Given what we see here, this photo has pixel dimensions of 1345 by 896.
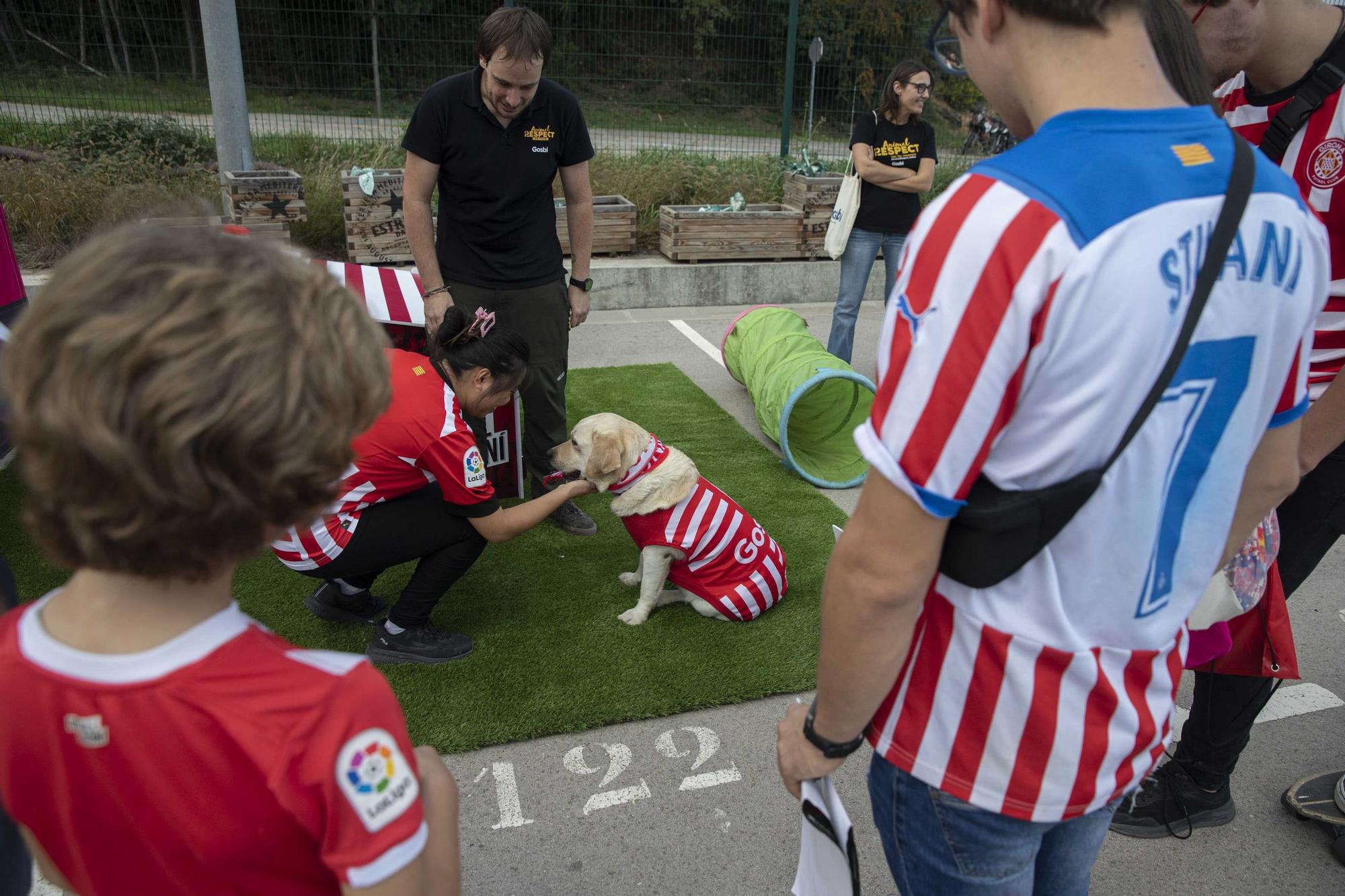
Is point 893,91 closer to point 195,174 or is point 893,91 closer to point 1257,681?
point 1257,681

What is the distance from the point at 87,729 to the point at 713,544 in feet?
9.05

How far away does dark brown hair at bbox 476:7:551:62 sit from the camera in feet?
12.3

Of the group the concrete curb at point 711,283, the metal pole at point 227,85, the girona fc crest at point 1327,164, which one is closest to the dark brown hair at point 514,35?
the girona fc crest at point 1327,164

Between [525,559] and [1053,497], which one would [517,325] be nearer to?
[525,559]

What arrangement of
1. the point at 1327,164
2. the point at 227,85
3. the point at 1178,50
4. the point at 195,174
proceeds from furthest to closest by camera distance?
1. the point at 195,174
2. the point at 227,85
3. the point at 1327,164
4. the point at 1178,50

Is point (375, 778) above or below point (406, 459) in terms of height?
above

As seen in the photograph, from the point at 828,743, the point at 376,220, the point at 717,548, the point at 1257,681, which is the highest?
the point at 828,743

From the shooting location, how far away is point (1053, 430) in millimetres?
1071

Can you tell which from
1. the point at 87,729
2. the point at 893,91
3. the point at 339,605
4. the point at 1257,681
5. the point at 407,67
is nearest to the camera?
the point at 87,729

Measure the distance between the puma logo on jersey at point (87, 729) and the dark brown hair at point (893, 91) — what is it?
20.0ft

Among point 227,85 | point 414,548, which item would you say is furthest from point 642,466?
point 227,85

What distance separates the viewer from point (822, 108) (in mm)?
12258

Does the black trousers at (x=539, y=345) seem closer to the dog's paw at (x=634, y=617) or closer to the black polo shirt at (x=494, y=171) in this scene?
Result: the black polo shirt at (x=494, y=171)

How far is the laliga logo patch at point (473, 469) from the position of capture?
121 inches
